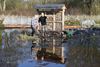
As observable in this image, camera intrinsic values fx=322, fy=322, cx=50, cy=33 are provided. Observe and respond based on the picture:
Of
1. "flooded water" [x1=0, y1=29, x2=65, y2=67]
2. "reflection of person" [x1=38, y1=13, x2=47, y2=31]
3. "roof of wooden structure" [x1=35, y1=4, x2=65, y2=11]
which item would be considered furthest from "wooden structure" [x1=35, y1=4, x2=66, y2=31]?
"flooded water" [x1=0, y1=29, x2=65, y2=67]

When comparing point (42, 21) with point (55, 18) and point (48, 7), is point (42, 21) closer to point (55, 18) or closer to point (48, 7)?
point (48, 7)

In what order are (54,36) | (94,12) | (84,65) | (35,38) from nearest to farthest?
(84,65) → (35,38) → (54,36) → (94,12)

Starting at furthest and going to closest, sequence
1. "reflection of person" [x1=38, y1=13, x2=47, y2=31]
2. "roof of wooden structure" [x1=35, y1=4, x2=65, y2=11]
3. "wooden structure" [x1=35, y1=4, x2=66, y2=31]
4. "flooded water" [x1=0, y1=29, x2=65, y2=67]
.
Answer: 1. "wooden structure" [x1=35, y1=4, x2=66, y2=31]
2. "roof of wooden structure" [x1=35, y1=4, x2=65, y2=11]
3. "reflection of person" [x1=38, y1=13, x2=47, y2=31]
4. "flooded water" [x1=0, y1=29, x2=65, y2=67]

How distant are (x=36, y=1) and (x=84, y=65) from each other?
138 feet

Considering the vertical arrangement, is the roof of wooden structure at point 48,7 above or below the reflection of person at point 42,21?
above

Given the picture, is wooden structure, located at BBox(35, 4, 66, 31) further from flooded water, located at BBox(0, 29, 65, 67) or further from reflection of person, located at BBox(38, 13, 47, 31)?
flooded water, located at BBox(0, 29, 65, 67)

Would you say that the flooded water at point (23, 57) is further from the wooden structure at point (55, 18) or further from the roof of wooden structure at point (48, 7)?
the wooden structure at point (55, 18)

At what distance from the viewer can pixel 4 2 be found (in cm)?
5016

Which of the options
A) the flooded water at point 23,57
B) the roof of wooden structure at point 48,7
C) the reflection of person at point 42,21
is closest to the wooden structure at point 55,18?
the roof of wooden structure at point 48,7

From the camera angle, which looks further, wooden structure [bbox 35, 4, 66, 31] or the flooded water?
wooden structure [bbox 35, 4, 66, 31]

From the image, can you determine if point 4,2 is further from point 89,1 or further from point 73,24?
point 73,24

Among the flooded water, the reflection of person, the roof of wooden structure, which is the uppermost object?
the roof of wooden structure

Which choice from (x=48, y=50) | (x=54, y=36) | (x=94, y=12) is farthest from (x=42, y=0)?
(x=48, y=50)

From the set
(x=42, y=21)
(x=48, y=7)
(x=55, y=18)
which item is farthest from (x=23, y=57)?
(x=55, y=18)
